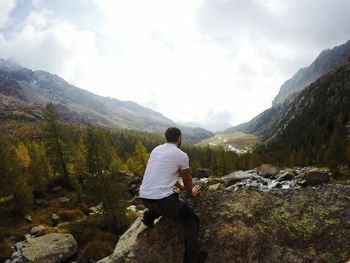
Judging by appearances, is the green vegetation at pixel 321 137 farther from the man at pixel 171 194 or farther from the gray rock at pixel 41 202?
the man at pixel 171 194

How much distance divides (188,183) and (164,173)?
1.09m

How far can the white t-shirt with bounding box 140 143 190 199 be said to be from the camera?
8.77 meters

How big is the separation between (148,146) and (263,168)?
110m

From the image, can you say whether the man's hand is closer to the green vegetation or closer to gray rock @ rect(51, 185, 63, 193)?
gray rock @ rect(51, 185, 63, 193)

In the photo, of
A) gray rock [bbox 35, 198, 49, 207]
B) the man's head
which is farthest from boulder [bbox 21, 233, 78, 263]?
gray rock [bbox 35, 198, 49, 207]

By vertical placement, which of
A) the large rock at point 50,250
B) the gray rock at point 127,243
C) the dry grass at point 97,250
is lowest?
the dry grass at point 97,250

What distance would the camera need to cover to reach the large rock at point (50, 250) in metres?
24.3

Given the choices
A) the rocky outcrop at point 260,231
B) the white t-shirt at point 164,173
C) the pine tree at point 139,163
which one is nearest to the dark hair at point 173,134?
the white t-shirt at point 164,173

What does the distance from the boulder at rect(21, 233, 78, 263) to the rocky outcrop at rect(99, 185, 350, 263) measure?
17.1 m

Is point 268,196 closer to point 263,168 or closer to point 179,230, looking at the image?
point 179,230

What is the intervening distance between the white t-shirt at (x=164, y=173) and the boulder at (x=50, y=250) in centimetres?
1966

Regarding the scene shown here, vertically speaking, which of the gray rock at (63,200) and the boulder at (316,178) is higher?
the boulder at (316,178)

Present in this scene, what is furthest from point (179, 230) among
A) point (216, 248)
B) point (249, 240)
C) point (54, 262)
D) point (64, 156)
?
point (64, 156)

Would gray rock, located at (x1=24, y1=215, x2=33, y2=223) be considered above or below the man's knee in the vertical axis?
below
